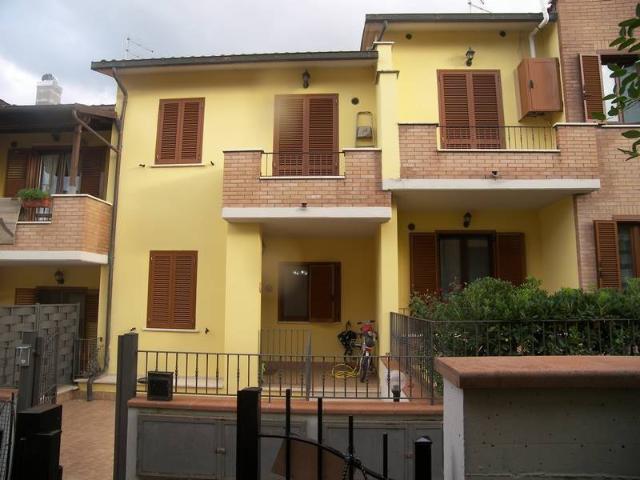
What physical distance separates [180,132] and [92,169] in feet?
8.82

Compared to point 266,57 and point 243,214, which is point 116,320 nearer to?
point 243,214

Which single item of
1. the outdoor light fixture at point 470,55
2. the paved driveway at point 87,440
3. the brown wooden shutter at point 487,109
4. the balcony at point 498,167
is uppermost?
the outdoor light fixture at point 470,55

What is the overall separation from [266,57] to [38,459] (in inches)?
376

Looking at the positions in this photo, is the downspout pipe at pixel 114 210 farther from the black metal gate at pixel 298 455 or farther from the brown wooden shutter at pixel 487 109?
the black metal gate at pixel 298 455

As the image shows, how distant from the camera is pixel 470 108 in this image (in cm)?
1004

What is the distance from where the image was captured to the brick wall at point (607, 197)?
873 centimetres

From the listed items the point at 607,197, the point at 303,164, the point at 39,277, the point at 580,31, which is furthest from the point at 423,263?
the point at 39,277

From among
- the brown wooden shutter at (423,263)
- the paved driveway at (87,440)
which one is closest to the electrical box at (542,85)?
the brown wooden shutter at (423,263)

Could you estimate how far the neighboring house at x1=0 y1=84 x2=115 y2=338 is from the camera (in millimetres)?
9641

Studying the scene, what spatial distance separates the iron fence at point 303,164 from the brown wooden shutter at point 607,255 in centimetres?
531

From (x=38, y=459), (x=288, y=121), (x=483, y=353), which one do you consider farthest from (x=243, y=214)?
(x=38, y=459)

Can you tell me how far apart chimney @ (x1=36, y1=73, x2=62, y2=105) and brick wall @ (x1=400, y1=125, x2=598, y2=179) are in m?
9.91

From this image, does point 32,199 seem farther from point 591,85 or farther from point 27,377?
point 591,85

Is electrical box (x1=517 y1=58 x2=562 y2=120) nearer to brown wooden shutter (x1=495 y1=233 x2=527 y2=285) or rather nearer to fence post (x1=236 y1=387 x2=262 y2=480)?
brown wooden shutter (x1=495 y1=233 x2=527 y2=285)
